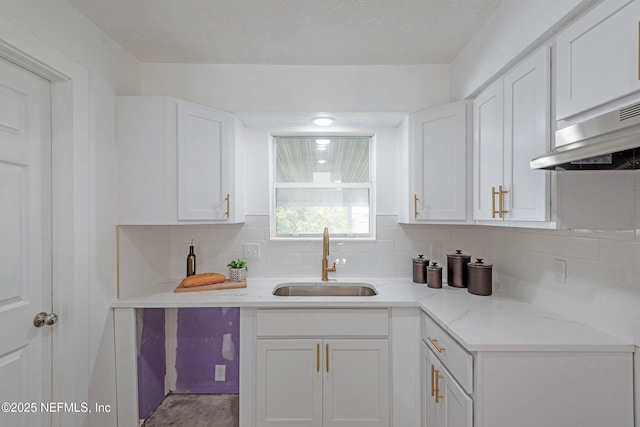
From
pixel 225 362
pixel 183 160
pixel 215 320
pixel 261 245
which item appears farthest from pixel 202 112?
pixel 225 362

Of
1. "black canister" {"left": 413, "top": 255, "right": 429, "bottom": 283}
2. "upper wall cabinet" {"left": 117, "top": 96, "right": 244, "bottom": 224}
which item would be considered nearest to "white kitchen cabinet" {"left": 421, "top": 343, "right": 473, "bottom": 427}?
"black canister" {"left": 413, "top": 255, "right": 429, "bottom": 283}

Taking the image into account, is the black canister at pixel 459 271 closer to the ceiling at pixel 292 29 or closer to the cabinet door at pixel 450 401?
the cabinet door at pixel 450 401

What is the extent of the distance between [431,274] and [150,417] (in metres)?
2.17

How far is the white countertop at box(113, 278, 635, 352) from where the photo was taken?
117cm

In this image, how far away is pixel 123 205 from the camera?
6.06ft

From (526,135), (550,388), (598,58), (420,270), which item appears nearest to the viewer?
(598,58)

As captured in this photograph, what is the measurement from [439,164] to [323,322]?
1240 mm

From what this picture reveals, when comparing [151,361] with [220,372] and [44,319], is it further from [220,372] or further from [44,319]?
[44,319]

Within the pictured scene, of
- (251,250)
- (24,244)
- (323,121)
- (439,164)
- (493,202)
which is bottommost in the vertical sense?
(251,250)

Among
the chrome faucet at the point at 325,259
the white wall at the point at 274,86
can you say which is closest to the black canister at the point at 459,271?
the chrome faucet at the point at 325,259

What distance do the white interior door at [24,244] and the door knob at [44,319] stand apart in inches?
0.7

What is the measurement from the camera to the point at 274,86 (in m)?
2.13

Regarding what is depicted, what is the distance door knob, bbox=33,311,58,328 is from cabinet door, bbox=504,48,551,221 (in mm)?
2250

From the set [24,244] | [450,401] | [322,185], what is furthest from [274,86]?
[450,401]
